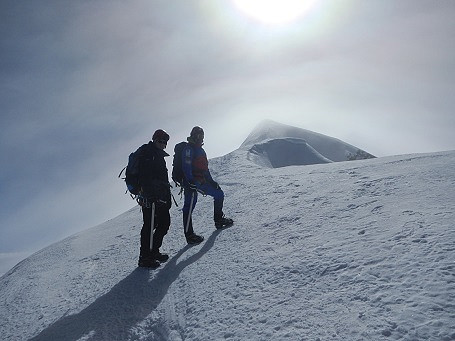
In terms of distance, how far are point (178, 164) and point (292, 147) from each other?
2595 cm

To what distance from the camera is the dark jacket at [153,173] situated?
580cm

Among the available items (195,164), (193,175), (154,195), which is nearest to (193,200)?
(193,175)

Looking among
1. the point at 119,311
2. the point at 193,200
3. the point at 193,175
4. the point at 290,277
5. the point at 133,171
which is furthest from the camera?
Result: the point at 193,200

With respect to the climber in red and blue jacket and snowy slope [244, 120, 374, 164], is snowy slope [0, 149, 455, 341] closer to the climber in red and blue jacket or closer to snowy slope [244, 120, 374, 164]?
the climber in red and blue jacket

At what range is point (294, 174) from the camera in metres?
9.92

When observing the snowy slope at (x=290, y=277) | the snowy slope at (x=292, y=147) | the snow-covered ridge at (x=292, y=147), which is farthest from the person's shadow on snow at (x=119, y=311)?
the snowy slope at (x=292, y=147)

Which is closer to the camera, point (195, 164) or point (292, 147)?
point (195, 164)

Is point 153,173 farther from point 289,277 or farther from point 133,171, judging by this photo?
point 289,277

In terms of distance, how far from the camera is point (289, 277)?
3.86 meters

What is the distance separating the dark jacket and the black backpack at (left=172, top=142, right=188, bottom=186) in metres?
0.74

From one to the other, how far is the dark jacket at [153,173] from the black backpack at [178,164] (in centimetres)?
74

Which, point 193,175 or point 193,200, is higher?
point 193,175

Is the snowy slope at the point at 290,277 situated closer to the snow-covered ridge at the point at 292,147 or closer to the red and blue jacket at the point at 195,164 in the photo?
the red and blue jacket at the point at 195,164

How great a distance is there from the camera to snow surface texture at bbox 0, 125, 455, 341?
2885mm
